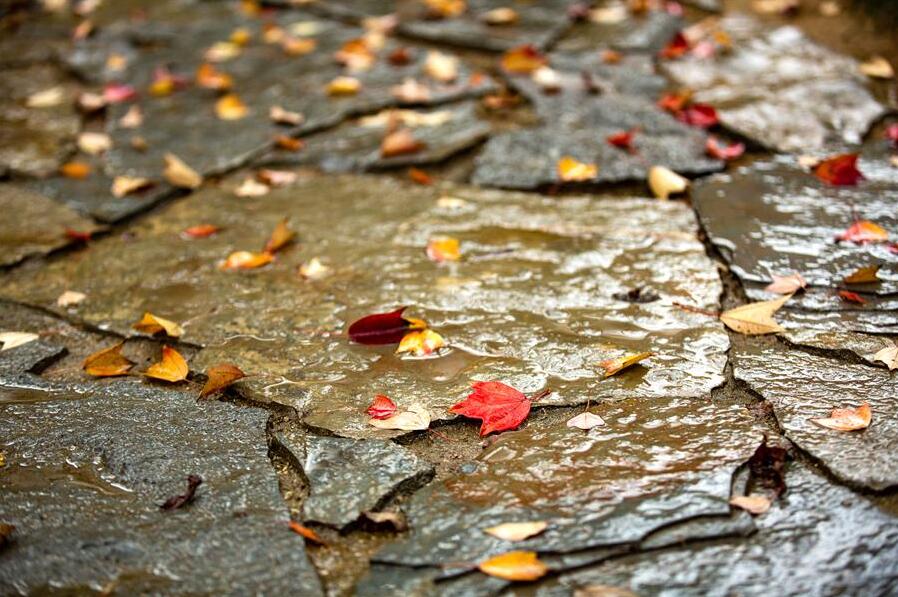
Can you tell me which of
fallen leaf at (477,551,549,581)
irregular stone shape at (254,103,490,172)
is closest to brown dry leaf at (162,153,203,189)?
irregular stone shape at (254,103,490,172)

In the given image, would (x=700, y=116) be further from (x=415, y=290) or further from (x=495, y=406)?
(x=495, y=406)

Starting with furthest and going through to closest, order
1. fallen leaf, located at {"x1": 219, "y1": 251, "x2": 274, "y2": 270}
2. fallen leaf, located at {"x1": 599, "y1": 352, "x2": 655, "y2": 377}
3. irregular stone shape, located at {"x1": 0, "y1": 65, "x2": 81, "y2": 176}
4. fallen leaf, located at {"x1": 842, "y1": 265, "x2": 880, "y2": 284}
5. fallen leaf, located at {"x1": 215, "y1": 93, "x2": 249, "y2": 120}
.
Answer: fallen leaf, located at {"x1": 215, "y1": 93, "x2": 249, "y2": 120} < irregular stone shape, located at {"x1": 0, "y1": 65, "x2": 81, "y2": 176} < fallen leaf, located at {"x1": 219, "y1": 251, "x2": 274, "y2": 270} < fallen leaf, located at {"x1": 842, "y1": 265, "x2": 880, "y2": 284} < fallen leaf, located at {"x1": 599, "y1": 352, "x2": 655, "y2": 377}

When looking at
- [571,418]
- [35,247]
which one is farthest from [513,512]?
[35,247]

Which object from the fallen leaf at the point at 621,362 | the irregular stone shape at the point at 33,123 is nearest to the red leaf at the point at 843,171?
the fallen leaf at the point at 621,362

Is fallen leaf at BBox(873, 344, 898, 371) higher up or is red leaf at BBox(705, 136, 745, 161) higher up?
red leaf at BBox(705, 136, 745, 161)

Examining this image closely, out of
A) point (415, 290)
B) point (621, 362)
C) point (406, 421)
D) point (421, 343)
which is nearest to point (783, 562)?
point (621, 362)

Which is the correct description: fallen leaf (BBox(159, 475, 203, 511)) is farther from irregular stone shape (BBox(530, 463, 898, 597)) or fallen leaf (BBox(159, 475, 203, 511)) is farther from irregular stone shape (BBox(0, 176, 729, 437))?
irregular stone shape (BBox(530, 463, 898, 597))

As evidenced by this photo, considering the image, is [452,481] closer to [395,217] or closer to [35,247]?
[395,217]

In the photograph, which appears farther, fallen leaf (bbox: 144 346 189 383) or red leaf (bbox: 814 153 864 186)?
red leaf (bbox: 814 153 864 186)
